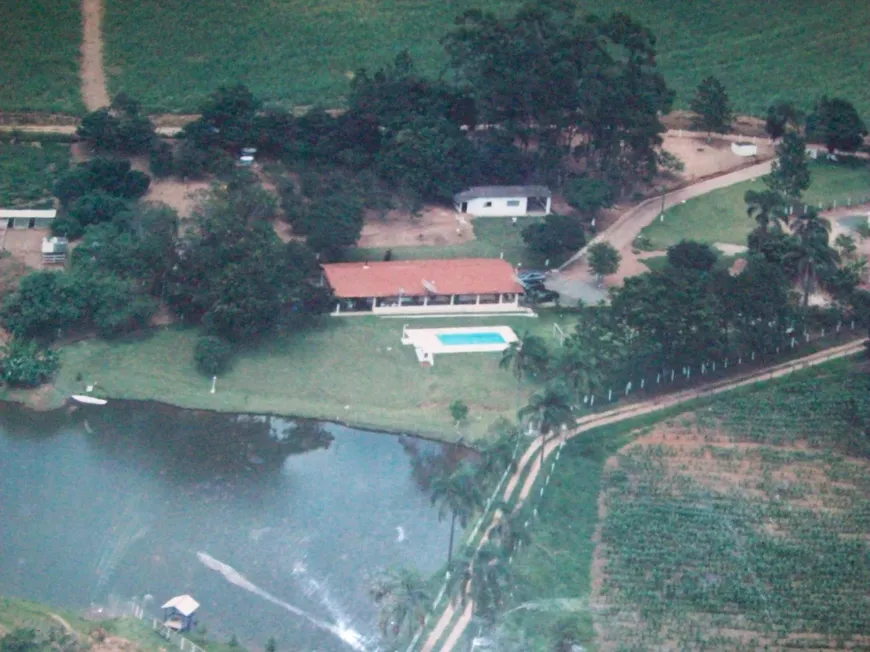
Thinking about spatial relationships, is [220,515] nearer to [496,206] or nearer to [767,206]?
[496,206]

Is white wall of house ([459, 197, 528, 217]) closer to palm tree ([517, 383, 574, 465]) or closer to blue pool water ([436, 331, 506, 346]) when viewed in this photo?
blue pool water ([436, 331, 506, 346])

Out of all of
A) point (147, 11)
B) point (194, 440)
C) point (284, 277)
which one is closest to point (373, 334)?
point (284, 277)

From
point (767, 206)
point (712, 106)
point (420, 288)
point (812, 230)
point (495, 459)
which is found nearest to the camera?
point (495, 459)

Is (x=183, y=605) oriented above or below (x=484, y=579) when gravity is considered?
below

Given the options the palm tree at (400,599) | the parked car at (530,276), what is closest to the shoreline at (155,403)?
the parked car at (530,276)

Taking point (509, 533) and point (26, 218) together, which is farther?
point (26, 218)

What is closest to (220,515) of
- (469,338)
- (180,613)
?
(180,613)
